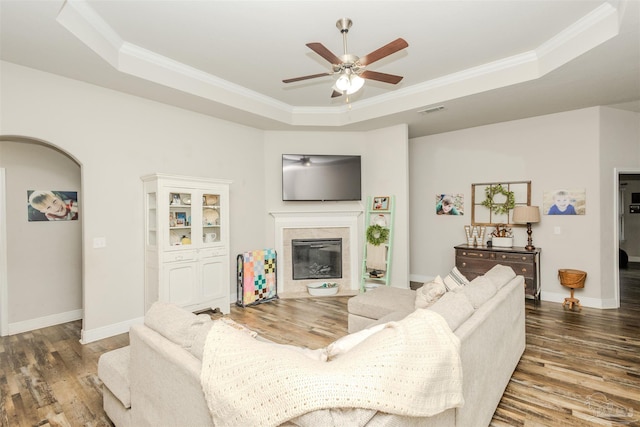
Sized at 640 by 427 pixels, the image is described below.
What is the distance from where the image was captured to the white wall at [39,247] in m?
3.66

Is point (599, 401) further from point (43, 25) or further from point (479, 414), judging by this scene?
point (43, 25)

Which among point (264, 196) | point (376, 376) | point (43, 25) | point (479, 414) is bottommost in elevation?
point (479, 414)

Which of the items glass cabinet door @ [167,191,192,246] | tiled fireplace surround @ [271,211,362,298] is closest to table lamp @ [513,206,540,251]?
tiled fireplace surround @ [271,211,362,298]

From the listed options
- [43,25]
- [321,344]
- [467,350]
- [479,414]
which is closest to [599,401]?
[479,414]

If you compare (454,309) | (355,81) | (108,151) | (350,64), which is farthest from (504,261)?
(108,151)

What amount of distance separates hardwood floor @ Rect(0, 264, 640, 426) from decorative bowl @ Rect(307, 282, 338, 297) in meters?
0.68

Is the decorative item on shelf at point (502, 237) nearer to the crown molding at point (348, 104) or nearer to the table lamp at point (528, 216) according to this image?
the table lamp at point (528, 216)

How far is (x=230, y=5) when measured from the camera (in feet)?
8.75

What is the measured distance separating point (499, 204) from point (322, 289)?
3258 mm

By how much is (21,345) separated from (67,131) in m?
2.32

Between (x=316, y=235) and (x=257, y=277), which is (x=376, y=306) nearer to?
(x=257, y=277)

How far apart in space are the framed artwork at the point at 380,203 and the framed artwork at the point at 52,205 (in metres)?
4.39

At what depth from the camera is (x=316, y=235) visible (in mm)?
5508

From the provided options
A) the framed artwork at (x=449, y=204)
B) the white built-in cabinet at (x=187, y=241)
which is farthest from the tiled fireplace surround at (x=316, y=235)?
the framed artwork at (x=449, y=204)
